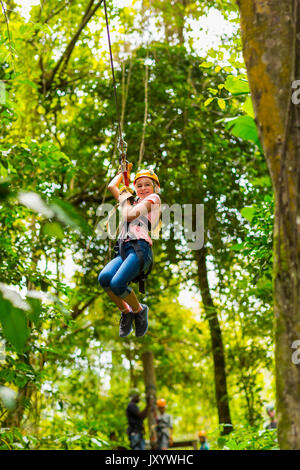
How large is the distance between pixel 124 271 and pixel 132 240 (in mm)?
203

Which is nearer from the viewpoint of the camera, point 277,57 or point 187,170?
point 277,57

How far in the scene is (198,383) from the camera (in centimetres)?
1310

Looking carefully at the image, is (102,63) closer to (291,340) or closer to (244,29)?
(244,29)

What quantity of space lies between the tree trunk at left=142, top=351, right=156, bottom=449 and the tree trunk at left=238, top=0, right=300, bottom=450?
8580 mm

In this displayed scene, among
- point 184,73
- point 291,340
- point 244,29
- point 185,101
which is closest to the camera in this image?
point 291,340

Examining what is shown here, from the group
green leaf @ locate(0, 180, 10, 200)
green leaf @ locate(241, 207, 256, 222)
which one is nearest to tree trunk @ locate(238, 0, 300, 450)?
green leaf @ locate(0, 180, 10, 200)

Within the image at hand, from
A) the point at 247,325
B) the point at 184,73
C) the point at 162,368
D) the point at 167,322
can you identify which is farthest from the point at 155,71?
the point at 162,368

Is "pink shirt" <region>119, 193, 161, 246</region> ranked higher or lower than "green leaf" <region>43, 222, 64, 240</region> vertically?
higher

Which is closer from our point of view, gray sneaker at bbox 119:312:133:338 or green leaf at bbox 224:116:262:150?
green leaf at bbox 224:116:262:150

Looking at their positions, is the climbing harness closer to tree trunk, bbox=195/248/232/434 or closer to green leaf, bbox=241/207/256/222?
green leaf, bbox=241/207/256/222

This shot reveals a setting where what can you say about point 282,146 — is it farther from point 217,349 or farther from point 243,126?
point 217,349

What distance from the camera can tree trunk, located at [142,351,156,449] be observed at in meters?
9.96
